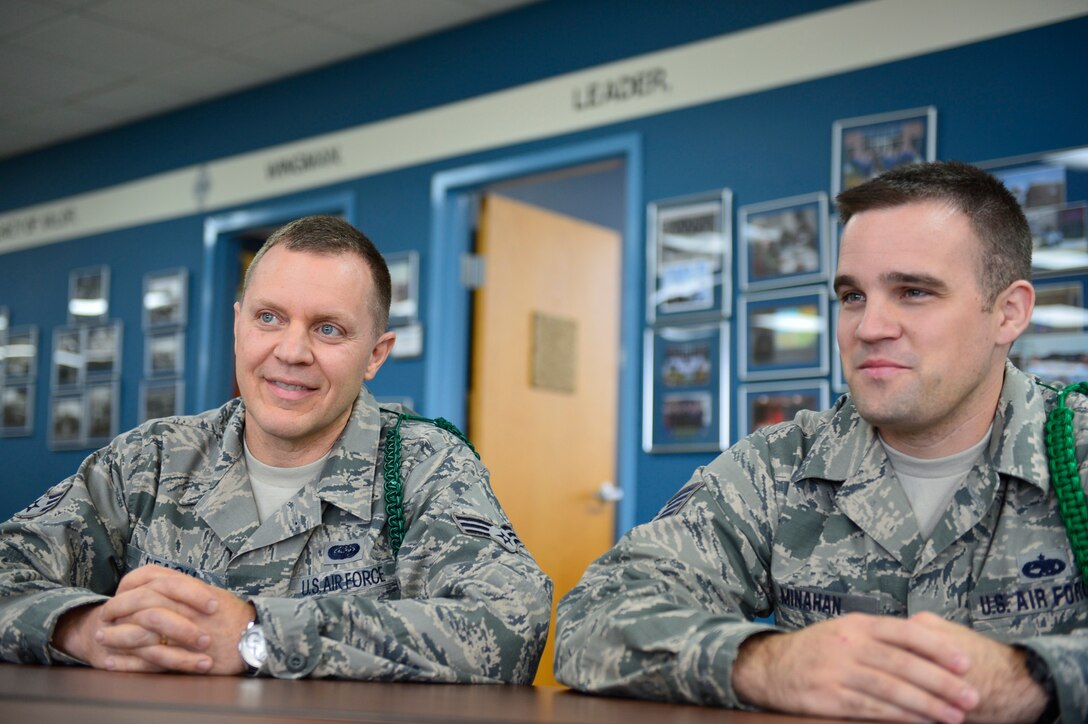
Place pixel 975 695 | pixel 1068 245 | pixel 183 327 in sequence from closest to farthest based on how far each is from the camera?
pixel 975 695
pixel 1068 245
pixel 183 327

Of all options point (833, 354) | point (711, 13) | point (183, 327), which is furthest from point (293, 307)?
point (183, 327)

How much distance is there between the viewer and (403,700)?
4.02 feet

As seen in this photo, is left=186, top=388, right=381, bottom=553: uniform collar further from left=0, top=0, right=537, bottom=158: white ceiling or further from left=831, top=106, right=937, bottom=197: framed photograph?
left=0, top=0, right=537, bottom=158: white ceiling

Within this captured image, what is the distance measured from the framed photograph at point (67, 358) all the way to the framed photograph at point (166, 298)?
1.96 feet

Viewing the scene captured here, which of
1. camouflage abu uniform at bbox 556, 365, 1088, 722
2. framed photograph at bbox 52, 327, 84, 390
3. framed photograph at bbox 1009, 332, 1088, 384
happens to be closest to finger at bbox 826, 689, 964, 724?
camouflage abu uniform at bbox 556, 365, 1088, 722

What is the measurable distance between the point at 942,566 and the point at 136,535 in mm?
1261

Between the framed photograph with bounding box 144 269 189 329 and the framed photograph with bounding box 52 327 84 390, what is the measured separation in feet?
1.96

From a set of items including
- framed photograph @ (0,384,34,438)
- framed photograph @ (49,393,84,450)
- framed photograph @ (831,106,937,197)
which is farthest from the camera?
framed photograph @ (0,384,34,438)

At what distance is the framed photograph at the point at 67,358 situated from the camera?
6.62 metres

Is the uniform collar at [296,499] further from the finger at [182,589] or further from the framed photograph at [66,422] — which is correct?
the framed photograph at [66,422]

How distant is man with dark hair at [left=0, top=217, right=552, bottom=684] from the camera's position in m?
1.59

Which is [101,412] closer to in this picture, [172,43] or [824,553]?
[172,43]

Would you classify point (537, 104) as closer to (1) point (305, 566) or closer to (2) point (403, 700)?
(1) point (305, 566)

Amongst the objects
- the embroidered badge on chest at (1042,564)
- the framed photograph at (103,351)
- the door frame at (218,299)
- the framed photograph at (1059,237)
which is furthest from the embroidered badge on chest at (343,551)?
the framed photograph at (103,351)
